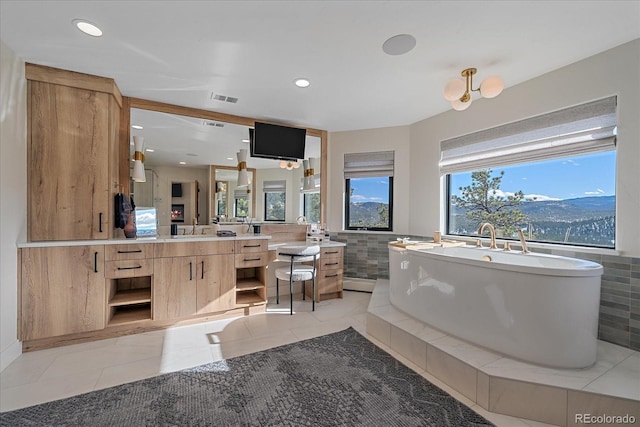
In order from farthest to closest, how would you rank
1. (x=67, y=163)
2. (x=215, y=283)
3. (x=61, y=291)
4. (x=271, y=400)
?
(x=215, y=283)
(x=67, y=163)
(x=61, y=291)
(x=271, y=400)

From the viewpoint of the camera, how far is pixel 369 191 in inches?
165

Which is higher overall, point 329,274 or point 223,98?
point 223,98

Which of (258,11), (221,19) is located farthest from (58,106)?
(258,11)

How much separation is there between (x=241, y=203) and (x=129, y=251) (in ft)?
4.61

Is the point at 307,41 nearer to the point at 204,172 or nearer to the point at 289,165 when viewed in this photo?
the point at 289,165

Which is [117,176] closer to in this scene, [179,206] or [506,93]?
[179,206]

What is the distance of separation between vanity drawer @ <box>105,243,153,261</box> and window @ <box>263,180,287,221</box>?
152 cm

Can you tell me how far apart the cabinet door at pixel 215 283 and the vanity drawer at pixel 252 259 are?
0.08m

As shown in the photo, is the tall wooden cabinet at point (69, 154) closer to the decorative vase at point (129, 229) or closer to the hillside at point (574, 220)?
the decorative vase at point (129, 229)

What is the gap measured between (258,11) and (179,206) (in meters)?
2.37

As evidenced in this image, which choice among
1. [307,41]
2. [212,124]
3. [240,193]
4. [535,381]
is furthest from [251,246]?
[535,381]

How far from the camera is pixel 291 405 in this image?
1646 millimetres

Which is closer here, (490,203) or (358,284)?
(490,203)

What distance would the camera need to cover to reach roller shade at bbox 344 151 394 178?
4013 millimetres
